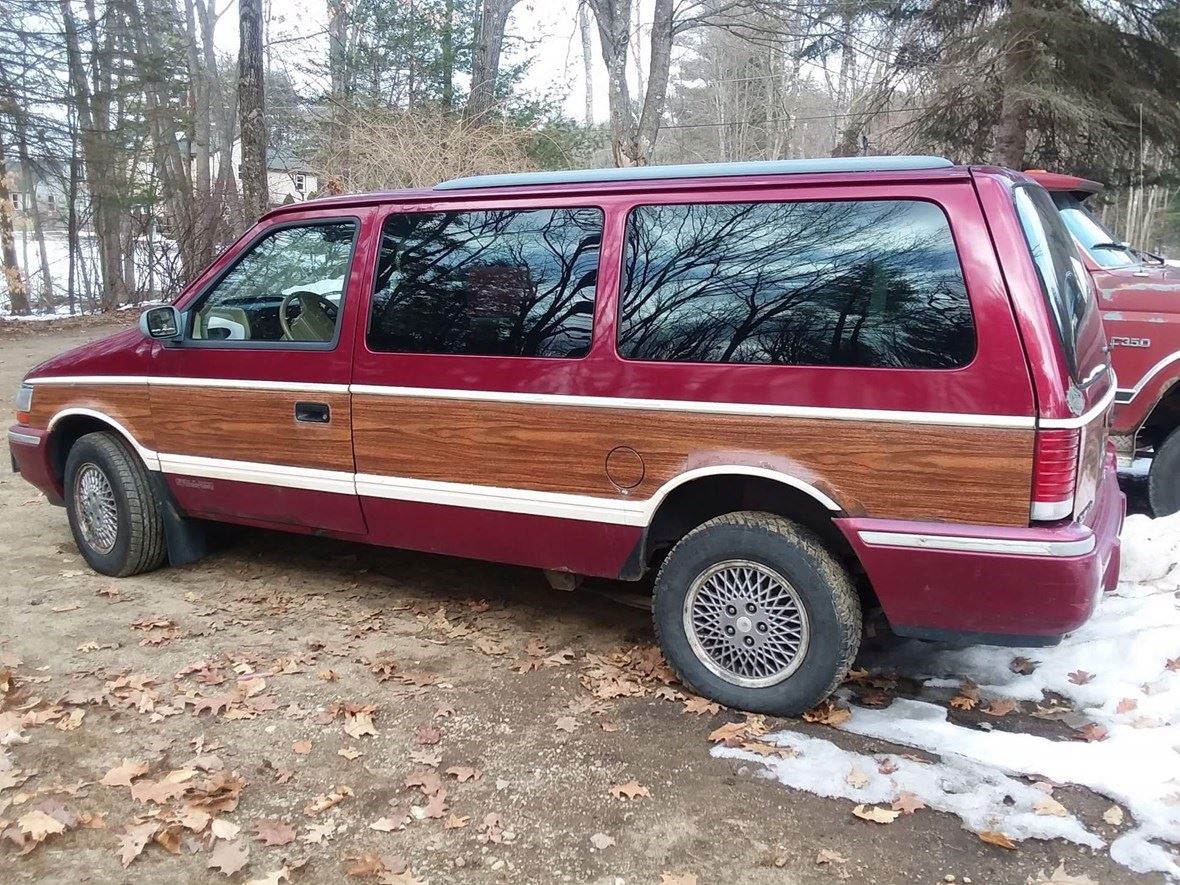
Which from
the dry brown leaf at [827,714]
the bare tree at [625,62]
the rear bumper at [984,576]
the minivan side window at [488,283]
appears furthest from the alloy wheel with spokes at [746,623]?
the bare tree at [625,62]

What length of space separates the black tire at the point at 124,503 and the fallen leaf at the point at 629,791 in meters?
3.19

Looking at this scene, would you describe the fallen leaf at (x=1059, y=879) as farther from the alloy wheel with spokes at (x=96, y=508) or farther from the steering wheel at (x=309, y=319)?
the alloy wheel with spokes at (x=96, y=508)

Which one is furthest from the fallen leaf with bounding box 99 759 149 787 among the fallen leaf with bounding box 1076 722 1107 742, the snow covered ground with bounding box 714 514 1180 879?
the fallen leaf with bounding box 1076 722 1107 742

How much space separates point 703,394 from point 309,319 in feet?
6.86

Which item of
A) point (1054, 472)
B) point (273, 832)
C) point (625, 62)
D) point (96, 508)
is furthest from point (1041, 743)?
point (625, 62)

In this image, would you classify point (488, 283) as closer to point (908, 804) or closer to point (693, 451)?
point (693, 451)

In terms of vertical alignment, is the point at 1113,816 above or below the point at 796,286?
below

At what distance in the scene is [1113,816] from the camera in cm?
287

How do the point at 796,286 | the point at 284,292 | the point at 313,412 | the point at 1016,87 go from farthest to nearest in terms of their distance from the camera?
the point at 1016,87 → the point at 284,292 → the point at 313,412 → the point at 796,286

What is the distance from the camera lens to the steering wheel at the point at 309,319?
4379 millimetres

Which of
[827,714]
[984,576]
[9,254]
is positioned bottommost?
[827,714]

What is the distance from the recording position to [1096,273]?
5.99 metres

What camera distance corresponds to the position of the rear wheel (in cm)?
580

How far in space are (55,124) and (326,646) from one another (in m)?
18.2
